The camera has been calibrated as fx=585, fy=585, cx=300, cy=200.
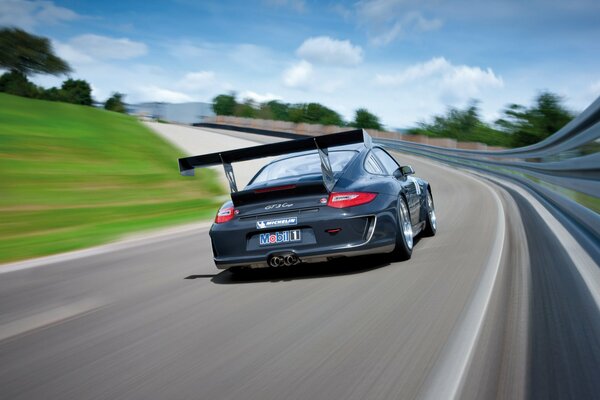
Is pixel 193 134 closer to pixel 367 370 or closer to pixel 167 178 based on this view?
pixel 167 178

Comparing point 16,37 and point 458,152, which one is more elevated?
point 16,37

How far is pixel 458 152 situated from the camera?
27.9m

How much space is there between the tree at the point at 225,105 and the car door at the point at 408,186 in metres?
92.4

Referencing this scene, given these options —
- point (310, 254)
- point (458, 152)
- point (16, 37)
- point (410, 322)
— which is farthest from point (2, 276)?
point (16, 37)

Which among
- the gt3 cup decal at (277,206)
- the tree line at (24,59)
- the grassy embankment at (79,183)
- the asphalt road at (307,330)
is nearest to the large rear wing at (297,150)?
the gt3 cup decal at (277,206)

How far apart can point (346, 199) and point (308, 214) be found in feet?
1.27

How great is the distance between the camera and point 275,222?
5.53m

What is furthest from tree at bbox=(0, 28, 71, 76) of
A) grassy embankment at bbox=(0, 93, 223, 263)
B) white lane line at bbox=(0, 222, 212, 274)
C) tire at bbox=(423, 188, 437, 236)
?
tire at bbox=(423, 188, 437, 236)

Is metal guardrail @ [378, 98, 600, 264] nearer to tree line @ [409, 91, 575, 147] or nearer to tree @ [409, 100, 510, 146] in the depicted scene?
tree line @ [409, 91, 575, 147]

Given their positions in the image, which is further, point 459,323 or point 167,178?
point 167,178

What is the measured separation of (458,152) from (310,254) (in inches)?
940

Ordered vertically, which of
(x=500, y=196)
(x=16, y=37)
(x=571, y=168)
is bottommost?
(x=500, y=196)

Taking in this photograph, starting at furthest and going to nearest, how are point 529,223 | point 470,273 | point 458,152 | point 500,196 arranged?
1. point 458,152
2. point 500,196
3. point 529,223
4. point 470,273

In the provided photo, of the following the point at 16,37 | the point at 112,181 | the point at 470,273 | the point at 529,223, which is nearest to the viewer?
the point at 470,273
